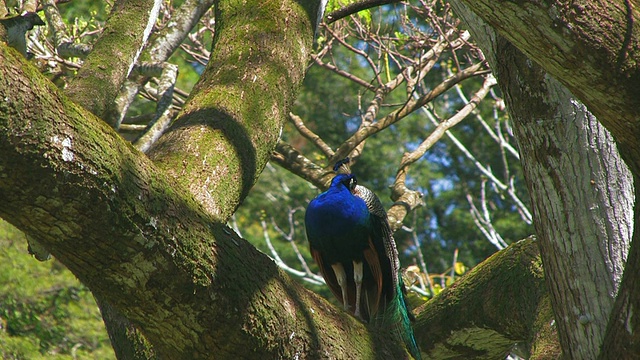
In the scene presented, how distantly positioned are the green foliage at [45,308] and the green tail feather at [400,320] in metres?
5.23

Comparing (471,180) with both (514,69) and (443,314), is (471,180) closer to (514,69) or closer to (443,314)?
(443,314)

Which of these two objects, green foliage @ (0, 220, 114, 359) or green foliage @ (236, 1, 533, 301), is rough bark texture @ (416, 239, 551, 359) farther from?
green foliage @ (236, 1, 533, 301)

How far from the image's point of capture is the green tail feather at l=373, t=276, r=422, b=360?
155 inches

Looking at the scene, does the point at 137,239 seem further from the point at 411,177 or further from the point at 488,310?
the point at 411,177

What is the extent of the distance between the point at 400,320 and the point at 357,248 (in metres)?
0.58

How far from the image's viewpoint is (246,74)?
139 inches

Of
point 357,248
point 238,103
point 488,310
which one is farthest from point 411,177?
point 238,103

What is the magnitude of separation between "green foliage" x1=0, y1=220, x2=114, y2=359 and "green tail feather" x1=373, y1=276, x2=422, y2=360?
17.1ft

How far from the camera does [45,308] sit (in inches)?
366

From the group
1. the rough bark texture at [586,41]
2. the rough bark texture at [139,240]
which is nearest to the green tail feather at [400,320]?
the rough bark texture at [139,240]

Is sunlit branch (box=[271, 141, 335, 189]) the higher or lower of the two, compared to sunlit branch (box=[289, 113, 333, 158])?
lower

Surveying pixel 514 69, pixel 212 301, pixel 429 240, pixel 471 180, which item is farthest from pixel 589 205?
pixel 471 180

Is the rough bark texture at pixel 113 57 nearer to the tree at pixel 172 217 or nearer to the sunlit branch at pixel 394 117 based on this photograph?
the tree at pixel 172 217

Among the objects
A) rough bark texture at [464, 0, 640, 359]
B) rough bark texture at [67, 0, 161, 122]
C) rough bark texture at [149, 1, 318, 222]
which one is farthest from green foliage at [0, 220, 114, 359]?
rough bark texture at [464, 0, 640, 359]
